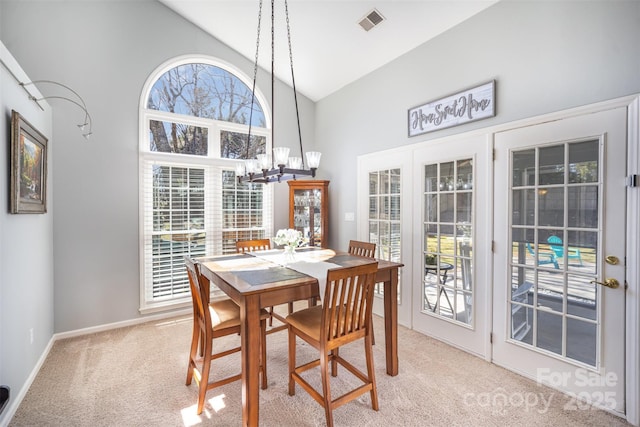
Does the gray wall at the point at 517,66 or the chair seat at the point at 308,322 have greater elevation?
the gray wall at the point at 517,66

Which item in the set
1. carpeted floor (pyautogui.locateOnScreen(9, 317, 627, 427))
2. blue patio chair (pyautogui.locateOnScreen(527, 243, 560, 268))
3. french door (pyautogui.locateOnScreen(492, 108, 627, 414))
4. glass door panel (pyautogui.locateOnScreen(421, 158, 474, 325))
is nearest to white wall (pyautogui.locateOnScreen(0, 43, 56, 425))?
carpeted floor (pyautogui.locateOnScreen(9, 317, 627, 427))

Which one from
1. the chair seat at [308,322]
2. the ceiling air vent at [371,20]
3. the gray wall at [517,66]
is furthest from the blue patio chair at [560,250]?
→ the ceiling air vent at [371,20]

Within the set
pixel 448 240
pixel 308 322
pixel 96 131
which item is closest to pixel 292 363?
pixel 308 322

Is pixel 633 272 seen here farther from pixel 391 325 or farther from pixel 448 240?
pixel 391 325

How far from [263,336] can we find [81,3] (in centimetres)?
397

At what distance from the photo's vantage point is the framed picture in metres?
2.02

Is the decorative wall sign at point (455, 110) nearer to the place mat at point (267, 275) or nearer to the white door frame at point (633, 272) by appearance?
the white door frame at point (633, 272)

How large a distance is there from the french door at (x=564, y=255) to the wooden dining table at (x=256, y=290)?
3.36 feet

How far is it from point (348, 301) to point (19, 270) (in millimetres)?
2461

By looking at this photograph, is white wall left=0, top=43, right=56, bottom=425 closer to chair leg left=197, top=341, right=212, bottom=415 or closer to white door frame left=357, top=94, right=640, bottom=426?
chair leg left=197, top=341, right=212, bottom=415

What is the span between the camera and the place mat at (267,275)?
2078mm

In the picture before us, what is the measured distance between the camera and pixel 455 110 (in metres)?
2.91

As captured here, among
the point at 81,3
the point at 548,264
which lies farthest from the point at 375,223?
the point at 81,3

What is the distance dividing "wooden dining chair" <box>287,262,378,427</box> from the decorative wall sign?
6.11ft
